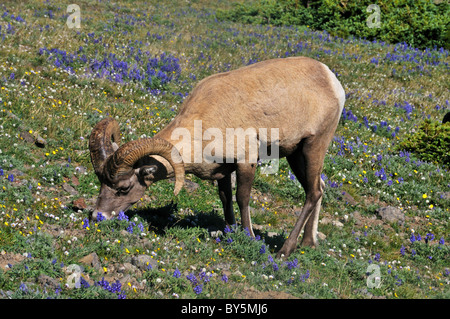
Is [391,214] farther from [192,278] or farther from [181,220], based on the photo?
[192,278]

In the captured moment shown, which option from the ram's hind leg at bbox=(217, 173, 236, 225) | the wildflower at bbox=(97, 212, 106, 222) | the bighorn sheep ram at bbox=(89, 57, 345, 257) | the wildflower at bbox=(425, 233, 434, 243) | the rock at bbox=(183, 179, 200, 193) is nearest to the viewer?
the bighorn sheep ram at bbox=(89, 57, 345, 257)

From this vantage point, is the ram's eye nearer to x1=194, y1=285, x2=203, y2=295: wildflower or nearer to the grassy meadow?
the grassy meadow

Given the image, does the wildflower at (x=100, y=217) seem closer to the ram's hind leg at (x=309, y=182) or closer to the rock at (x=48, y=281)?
the rock at (x=48, y=281)

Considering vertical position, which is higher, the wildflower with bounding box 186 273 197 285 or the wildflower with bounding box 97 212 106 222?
the wildflower with bounding box 97 212 106 222

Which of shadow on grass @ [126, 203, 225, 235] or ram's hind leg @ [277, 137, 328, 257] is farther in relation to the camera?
shadow on grass @ [126, 203, 225, 235]

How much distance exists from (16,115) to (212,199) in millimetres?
4051

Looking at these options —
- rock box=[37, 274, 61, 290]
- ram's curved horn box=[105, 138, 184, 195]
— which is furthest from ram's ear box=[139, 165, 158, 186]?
rock box=[37, 274, 61, 290]

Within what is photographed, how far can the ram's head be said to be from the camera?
662 centimetres

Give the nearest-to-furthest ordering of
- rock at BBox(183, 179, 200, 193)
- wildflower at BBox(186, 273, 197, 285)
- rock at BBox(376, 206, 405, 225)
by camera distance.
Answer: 1. wildflower at BBox(186, 273, 197, 285)
2. rock at BBox(183, 179, 200, 193)
3. rock at BBox(376, 206, 405, 225)

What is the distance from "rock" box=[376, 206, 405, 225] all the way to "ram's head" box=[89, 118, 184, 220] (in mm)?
4793

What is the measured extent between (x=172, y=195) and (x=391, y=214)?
4.17 metres

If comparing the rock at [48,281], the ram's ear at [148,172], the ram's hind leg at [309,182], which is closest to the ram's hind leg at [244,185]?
the ram's hind leg at [309,182]

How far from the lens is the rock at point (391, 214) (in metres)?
10.1

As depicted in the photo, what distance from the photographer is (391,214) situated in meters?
10.1
